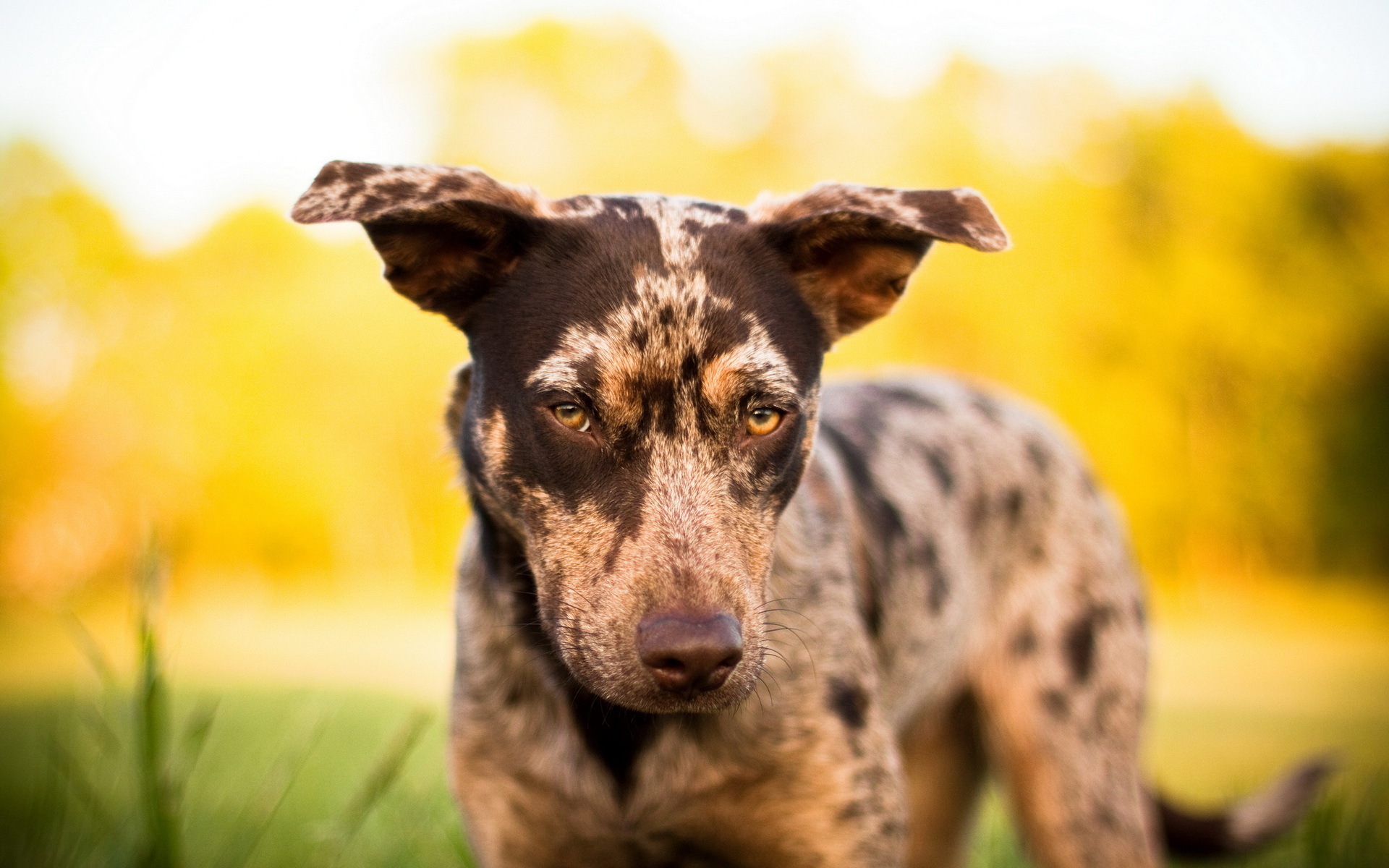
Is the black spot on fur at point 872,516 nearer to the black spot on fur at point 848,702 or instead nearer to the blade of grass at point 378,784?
the black spot on fur at point 848,702

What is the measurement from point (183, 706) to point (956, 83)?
75.3 ft

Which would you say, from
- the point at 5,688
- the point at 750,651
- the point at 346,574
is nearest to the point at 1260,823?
the point at 750,651

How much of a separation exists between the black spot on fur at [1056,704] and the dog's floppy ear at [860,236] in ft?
5.99

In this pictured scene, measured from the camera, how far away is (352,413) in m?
29.0

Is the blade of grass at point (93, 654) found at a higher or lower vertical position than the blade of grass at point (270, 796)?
higher

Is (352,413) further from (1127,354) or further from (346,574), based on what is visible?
(1127,354)

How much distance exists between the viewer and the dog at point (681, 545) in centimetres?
278

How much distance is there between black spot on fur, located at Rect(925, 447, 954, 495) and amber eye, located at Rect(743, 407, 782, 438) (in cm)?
177

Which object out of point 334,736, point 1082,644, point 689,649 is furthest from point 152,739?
point 334,736

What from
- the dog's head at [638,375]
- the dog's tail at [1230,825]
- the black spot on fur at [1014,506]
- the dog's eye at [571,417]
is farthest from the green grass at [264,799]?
the black spot on fur at [1014,506]

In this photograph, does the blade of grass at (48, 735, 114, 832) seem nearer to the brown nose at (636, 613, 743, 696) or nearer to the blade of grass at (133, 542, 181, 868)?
the blade of grass at (133, 542, 181, 868)

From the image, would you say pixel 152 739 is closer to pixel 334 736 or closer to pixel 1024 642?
pixel 1024 642

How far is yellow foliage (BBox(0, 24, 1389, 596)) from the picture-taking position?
24.2m

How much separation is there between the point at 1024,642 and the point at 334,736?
618cm
